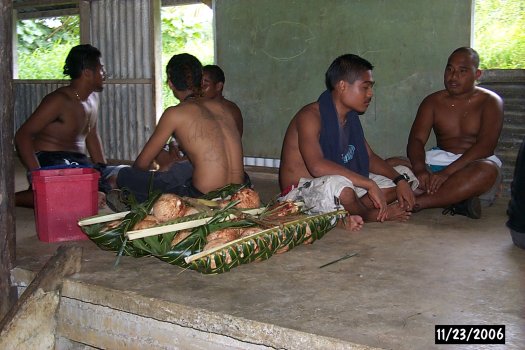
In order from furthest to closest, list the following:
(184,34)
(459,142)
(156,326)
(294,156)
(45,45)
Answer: (45,45)
(184,34)
(459,142)
(294,156)
(156,326)

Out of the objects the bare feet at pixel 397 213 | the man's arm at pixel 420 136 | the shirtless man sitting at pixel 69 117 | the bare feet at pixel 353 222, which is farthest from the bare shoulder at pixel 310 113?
the shirtless man sitting at pixel 69 117

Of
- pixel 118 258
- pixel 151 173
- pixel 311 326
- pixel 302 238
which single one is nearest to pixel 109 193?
pixel 151 173

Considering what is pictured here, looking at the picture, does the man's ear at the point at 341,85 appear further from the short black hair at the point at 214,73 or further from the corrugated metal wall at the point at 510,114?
the short black hair at the point at 214,73

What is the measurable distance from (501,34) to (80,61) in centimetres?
701

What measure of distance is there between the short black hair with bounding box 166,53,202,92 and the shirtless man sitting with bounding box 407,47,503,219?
6.58 ft

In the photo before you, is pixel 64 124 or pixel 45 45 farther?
pixel 45 45


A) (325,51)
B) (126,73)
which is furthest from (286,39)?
(126,73)

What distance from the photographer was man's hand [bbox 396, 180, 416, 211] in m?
4.61

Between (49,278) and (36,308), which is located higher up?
(49,278)

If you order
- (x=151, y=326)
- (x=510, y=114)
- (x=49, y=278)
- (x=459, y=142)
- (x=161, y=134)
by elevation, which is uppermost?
(x=510, y=114)

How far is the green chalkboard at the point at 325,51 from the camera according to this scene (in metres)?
6.30

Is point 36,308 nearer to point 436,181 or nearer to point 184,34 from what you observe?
point 436,181

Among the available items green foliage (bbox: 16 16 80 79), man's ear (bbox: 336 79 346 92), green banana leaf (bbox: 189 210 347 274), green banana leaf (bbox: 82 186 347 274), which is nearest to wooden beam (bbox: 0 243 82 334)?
green banana leaf (bbox: 82 186 347 274)
